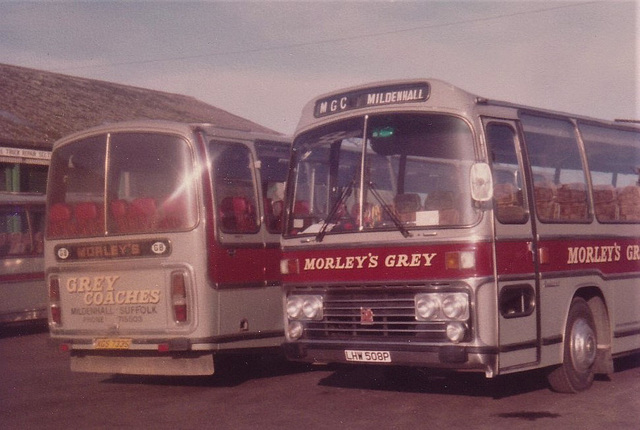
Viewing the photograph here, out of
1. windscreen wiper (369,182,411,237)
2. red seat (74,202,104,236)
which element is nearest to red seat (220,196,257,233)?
red seat (74,202,104,236)

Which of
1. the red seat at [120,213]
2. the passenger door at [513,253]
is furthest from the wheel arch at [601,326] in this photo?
the red seat at [120,213]

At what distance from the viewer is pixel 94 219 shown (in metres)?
11.3

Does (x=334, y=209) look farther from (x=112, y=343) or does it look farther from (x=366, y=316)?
(x=112, y=343)

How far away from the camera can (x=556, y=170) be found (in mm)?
10086

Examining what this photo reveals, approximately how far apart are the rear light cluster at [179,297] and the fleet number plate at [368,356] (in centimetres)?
220

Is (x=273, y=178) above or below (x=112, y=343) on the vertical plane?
above

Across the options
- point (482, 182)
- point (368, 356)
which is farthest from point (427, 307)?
point (482, 182)

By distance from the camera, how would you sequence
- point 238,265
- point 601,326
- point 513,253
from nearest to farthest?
point 513,253, point 601,326, point 238,265

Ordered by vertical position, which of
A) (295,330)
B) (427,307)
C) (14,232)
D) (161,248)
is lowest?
(295,330)

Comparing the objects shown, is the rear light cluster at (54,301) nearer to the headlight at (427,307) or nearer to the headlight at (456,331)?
the headlight at (427,307)

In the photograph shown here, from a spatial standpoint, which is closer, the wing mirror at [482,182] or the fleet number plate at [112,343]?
the wing mirror at [482,182]

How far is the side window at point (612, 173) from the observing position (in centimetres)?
1083

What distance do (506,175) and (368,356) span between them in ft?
6.91

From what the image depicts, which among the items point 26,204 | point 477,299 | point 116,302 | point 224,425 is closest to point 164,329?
point 116,302
